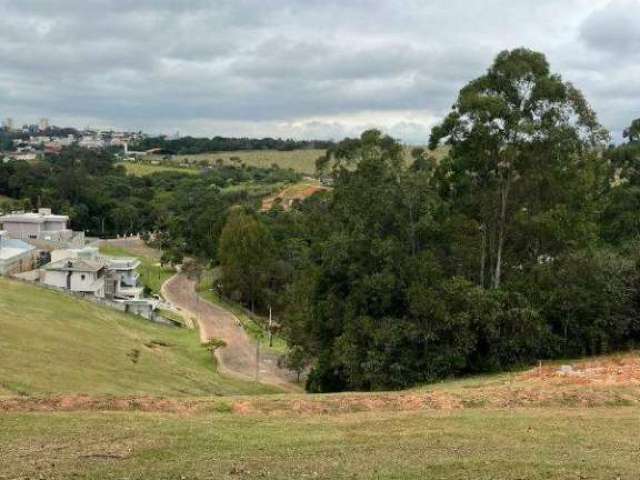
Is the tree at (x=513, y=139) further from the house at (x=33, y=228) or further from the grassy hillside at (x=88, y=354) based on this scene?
the house at (x=33, y=228)

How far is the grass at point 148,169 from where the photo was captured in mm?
161250

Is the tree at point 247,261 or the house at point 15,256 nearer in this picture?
the house at point 15,256

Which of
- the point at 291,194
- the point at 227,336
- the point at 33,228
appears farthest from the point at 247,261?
the point at 291,194

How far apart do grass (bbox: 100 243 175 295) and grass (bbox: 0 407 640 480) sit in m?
55.6

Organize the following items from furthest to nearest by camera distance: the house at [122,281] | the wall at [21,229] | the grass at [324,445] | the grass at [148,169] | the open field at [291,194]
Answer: the grass at [148,169] < the open field at [291,194] < the wall at [21,229] < the house at [122,281] < the grass at [324,445]

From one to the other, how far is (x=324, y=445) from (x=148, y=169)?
16256 centimetres

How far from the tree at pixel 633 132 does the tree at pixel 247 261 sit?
1468 inches

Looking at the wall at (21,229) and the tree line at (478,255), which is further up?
the tree line at (478,255)

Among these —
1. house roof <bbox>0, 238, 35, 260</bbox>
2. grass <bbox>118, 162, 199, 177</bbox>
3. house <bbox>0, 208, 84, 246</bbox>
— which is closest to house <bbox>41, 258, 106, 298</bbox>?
house roof <bbox>0, 238, 35, 260</bbox>

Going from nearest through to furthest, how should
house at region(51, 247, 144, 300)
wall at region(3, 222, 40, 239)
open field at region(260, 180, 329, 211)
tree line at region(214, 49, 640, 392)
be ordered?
tree line at region(214, 49, 640, 392) < house at region(51, 247, 144, 300) < wall at region(3, 222, 40, 239) < open field at region(260, 180, 329, 211)

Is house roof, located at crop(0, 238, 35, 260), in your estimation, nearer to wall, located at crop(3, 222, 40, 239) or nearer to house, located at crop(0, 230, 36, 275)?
house, located at crop(0, 230, 36, 275)

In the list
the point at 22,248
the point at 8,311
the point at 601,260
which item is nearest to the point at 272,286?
the point at 22,248

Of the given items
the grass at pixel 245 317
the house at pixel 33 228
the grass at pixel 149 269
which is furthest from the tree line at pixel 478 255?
the house at pixel 33 228

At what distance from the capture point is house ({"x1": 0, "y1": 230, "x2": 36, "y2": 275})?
56.7m
